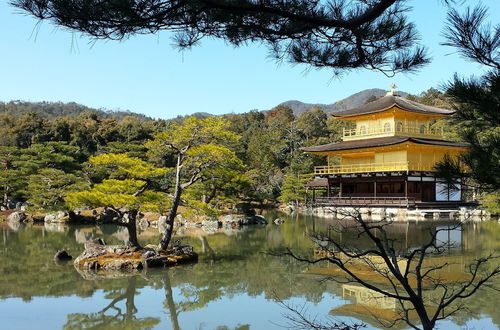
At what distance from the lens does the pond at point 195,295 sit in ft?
17.8

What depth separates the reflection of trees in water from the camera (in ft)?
17.7

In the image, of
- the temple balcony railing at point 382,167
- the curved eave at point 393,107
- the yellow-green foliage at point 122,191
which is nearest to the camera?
the yellow-green foliage at point 122,191

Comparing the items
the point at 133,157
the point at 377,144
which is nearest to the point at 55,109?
the point at 133,157

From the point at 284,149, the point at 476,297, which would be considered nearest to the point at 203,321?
the point at 476,297

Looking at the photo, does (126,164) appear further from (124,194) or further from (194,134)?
(194,134)

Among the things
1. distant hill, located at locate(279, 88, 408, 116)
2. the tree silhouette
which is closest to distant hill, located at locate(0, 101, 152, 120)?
distant hill, located at locate(279, 88, 408, 116)

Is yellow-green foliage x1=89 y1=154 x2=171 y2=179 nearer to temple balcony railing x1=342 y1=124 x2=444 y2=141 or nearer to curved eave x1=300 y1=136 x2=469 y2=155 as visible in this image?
curved eave x1=300 y1=136 x2=469 y2=155

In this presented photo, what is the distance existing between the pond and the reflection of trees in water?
11 mm

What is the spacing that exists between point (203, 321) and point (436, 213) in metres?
14.6

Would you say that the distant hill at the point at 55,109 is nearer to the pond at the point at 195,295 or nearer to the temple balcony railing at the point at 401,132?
the temple balcony railing at the point at 401,132

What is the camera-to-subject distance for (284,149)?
32344 mm

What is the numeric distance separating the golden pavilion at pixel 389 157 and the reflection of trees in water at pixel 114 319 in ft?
45.6

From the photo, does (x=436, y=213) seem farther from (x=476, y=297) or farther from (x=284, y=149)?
(x=284, y=149)

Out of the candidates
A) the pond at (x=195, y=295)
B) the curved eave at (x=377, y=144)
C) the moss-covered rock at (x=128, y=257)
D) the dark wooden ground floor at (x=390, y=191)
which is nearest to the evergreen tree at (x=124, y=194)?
the moss-covered rock at (x=128, y=257)
